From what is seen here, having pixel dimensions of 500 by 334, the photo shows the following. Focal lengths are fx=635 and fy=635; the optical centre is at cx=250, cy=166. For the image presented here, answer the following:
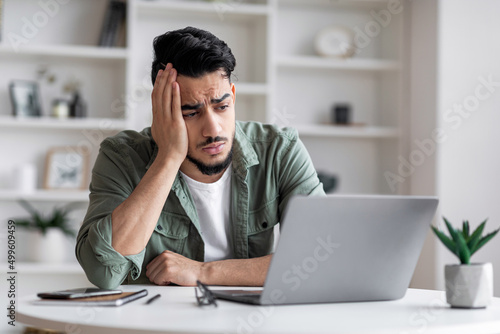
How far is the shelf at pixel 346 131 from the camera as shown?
355 cm

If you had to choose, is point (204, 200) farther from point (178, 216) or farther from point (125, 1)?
point (125, 1)

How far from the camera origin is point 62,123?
10.8ft

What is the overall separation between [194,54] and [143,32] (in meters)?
2.02

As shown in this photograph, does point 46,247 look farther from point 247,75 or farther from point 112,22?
point 247,75

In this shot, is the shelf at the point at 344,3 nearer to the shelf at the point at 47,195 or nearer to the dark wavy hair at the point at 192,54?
the shelf at the point at 47,195

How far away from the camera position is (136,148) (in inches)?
69.8

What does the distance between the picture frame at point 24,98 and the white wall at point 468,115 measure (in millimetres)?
2131

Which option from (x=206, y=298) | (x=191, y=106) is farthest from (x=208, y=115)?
(x=206, y=298)

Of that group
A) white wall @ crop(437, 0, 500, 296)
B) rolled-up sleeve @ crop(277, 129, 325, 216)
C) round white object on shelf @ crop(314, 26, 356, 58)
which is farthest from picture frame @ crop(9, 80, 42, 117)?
white wall @ crop(437, 0, 500, 296)

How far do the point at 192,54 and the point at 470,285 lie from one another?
2.95ft

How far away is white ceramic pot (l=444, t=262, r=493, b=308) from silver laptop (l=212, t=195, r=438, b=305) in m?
0.09

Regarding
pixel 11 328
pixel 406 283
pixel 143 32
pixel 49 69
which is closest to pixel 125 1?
pixel 143 32

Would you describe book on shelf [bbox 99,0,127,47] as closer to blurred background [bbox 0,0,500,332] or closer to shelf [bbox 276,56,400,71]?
blurred background [bbox 0,0,500,332]

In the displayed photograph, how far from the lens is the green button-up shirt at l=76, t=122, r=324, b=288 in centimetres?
169
